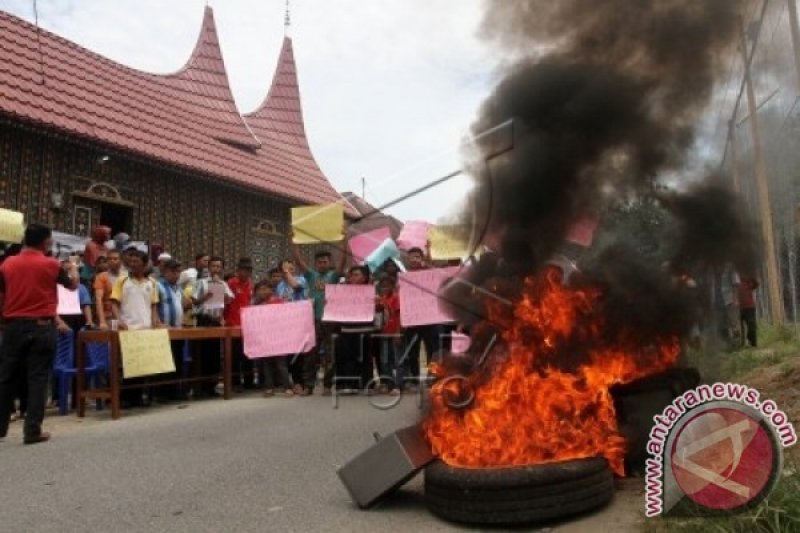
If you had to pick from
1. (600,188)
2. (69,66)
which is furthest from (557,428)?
(69,66)

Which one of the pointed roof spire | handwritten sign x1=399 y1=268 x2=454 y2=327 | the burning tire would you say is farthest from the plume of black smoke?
the pointed roof spire

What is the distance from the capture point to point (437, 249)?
9430mm

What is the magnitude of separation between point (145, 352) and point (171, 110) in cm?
877

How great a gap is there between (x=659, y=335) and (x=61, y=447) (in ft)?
16.7

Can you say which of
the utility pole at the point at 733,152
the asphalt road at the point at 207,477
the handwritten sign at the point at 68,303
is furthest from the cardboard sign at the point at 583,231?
the handwritten sign at the point at 68,303

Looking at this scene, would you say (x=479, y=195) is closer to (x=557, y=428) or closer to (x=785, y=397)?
(x=557, y=428)

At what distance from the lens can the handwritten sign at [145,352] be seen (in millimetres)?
7590

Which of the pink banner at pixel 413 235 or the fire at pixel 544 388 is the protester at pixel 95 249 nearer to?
the pink banner at pixel 413 235

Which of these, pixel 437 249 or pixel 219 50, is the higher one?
pixel 219 50

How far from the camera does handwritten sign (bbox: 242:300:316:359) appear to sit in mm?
9336

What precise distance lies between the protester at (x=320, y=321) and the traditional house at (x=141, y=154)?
4686 mm

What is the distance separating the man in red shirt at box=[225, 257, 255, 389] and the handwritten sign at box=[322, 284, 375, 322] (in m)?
1.70

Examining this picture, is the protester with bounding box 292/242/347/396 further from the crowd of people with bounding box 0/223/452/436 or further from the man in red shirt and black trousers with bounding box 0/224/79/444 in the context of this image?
the man in red shirt and black trousers with bounding box 0/224/79/444

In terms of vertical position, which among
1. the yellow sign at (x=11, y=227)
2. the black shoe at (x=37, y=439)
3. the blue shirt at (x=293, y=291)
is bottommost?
the black shoe at (x=37, y=439)
